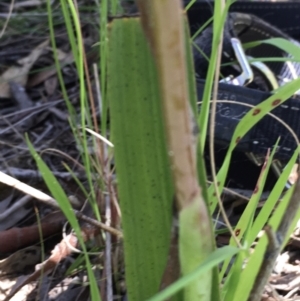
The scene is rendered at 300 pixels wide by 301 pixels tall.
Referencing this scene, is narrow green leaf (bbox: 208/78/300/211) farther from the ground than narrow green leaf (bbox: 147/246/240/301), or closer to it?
farther from the ground

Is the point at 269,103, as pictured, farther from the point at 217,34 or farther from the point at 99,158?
the point at 99,158

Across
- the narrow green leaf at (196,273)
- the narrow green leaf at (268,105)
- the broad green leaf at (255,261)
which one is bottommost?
the broad green leaf at (255,261)

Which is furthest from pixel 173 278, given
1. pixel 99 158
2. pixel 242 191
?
pixel 242 191

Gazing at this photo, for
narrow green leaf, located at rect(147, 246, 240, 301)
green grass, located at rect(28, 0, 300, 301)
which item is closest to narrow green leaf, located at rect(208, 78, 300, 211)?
green grass, located at rect(28, 0, 300, 301)

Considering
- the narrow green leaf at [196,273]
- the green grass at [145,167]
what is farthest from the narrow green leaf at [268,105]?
the narrow green leaf at [196,273]

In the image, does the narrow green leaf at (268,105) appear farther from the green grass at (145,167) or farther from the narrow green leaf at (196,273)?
the narrow green leaf at (196,273)

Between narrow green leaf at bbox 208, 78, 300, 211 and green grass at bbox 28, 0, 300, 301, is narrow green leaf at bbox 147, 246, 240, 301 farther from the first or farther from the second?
narrow green leaf at bbox 208, 78, 300, 211

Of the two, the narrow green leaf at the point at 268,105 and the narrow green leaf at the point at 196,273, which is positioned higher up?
the narrow green leaf at the point at 268,105

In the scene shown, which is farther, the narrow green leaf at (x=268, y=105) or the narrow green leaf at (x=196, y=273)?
the narrow green leaf at (x=268, y=105)

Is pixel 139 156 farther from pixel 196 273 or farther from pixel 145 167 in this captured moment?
pixel 196 273
